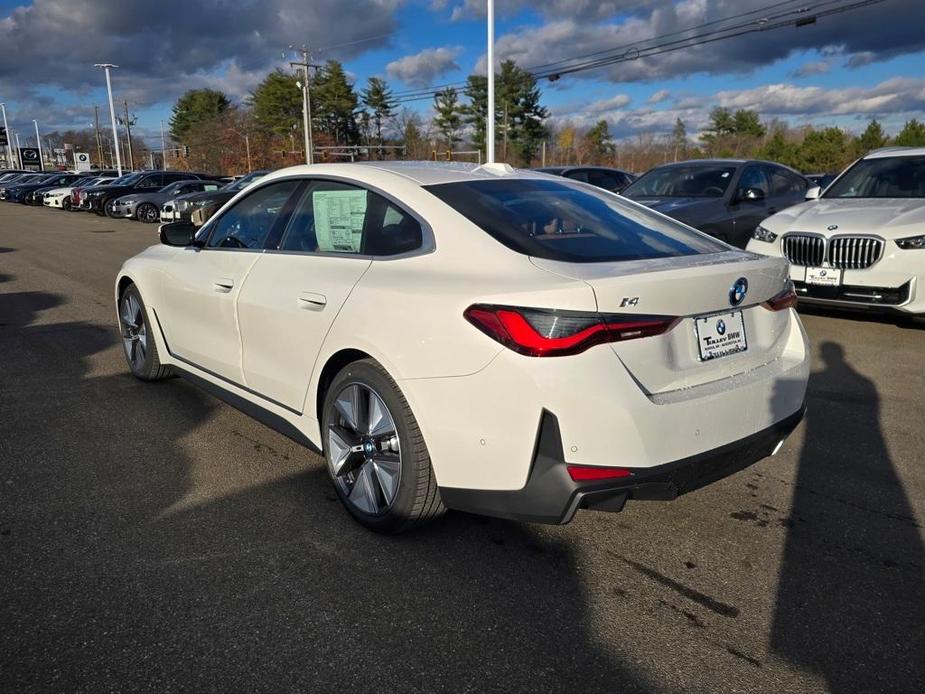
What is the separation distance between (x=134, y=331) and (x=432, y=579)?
141 inches

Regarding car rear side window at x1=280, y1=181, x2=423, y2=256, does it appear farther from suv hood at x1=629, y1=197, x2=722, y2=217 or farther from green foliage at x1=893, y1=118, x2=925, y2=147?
green foliage at x1=893, y1=118, x2=925, y2=147

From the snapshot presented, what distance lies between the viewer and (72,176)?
1479 inches

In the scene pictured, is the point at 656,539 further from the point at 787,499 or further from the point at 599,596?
the point at 787,499

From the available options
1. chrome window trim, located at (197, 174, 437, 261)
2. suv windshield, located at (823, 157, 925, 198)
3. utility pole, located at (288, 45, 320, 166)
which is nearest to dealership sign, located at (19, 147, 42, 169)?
utility pole, located at (288, 45, 320, 166)

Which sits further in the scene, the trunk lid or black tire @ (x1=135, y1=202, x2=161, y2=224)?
black tire @ (x1=135, y1=202, x2=161, y2=224)

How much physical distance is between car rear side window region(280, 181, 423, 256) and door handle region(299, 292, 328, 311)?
256 millimetres

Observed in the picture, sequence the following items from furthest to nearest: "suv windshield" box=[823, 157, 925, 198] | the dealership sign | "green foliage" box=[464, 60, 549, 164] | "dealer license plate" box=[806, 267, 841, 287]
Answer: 1. the dealership sign
2. "green foliage" box=[464, 60, 549, 164]
3. "suv windshield" box=[823, 157, 925, 198]
4. "dealer license plate" box=[806, 267, 841, 287]

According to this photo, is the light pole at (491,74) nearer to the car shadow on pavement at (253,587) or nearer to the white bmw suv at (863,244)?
the white bmw suv at (863,244)

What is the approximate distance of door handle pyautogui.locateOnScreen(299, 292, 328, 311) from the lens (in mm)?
3176

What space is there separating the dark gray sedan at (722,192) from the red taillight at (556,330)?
6574 mm

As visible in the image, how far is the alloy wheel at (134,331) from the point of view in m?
5.14

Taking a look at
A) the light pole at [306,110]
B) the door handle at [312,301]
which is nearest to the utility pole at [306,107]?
the light pole at [306,110]

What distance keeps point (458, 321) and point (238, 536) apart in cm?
141

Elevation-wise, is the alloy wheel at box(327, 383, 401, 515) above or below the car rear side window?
below
